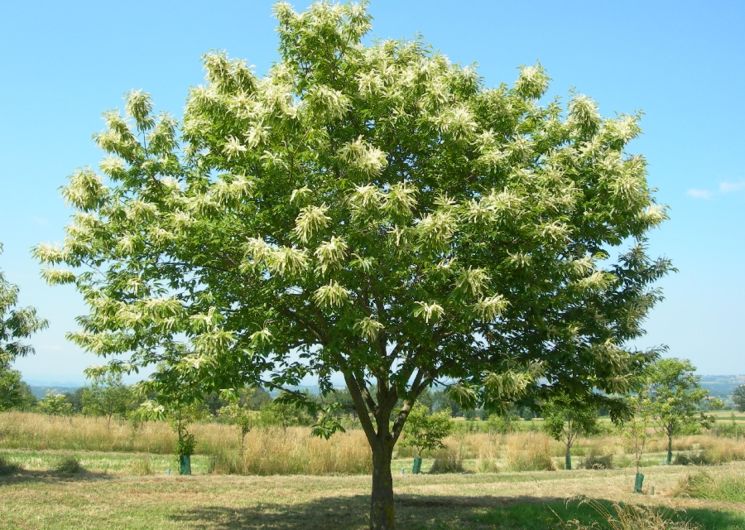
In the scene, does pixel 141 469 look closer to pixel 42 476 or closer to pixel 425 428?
pixel 42 476

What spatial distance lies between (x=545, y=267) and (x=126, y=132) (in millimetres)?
7736

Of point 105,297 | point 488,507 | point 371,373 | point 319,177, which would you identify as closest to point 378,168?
point 319,177

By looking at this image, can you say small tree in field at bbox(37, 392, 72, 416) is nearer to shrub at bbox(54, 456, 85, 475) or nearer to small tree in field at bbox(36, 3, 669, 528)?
shrub at bbox(54, 456, 85, 475)

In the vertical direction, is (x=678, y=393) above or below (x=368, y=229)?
below

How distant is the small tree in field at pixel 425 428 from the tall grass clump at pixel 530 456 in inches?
151

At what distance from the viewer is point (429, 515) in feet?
47.3

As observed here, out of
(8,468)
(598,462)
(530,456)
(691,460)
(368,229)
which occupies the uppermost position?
(368,229)

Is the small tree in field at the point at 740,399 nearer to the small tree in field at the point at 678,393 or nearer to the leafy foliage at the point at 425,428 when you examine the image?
the small tree in field at the point at 678,393

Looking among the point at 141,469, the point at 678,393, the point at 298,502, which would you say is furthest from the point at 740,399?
the point at 298,502

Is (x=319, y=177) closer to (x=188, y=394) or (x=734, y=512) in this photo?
(x=188, y=394)

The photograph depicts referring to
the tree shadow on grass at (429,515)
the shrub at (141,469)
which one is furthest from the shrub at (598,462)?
the shrub at (141,469)

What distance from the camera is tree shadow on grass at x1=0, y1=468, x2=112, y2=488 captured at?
17.9 metres

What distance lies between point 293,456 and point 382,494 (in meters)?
11.9

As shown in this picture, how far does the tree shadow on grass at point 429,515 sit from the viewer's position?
13078 mm
